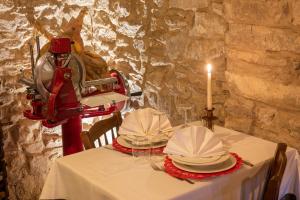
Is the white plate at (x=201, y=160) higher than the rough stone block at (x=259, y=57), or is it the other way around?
the rough stone block at (x=259, y=57)

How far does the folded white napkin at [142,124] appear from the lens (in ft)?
6.49

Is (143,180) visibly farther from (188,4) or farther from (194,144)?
(188,4)

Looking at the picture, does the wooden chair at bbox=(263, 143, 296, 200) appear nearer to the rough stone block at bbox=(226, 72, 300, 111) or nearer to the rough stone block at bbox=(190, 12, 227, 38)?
the rough stone block at bbox=(226, 72, 300, 111)

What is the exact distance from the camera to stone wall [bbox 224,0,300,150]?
6.86 feet

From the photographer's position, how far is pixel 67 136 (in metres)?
2.47

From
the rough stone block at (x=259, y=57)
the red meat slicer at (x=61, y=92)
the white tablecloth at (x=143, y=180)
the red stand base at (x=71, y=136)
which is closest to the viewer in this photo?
the white tablecloth at (x=143, y=180)

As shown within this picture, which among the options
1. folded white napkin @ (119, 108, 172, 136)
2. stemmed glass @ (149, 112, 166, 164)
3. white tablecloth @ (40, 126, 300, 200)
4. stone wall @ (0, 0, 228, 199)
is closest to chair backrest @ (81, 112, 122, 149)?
white tablecloth @ (40, 126, 300, 200)

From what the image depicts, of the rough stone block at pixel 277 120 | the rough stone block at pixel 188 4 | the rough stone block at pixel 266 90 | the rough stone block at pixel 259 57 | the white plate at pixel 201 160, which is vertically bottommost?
the white plate at pixel 201 160

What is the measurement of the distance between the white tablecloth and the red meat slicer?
430 mm

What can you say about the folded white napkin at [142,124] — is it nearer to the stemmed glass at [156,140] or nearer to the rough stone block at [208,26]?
the stemmed glass at [156,140]

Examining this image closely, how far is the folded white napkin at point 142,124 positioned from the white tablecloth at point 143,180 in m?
0.13

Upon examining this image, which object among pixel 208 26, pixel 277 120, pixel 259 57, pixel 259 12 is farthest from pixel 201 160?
pixel 208 26

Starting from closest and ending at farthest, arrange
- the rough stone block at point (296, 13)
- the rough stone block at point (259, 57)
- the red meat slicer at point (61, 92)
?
the rough stone block at point (296, 13)
the rough stone block at point (259, 57)
the red meat slicer at point (61, 92)

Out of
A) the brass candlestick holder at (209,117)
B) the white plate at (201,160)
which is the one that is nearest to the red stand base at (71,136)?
the brass candlestick holder at (209,117)
